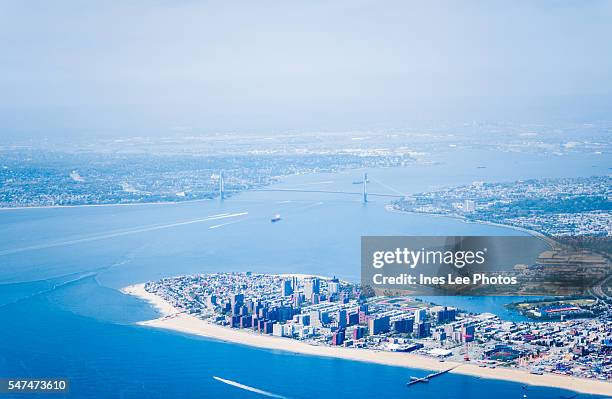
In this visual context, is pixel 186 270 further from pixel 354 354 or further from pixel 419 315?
pixel 354 354

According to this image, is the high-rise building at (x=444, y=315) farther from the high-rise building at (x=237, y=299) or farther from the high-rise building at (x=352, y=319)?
the high-rise building at (x=237, y=299)

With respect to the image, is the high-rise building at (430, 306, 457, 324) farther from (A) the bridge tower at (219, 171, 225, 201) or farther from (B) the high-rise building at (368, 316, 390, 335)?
(A) the bridge tower at (219, 171, 225, 201)

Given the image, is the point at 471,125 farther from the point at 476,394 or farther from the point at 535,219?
the point at 476,394

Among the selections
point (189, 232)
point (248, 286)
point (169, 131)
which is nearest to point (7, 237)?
point (189, 232)

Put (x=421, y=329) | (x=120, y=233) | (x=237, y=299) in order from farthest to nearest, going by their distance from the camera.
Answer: (x=120, y=233) → (x=237, y=299) → (x=421, y=329)

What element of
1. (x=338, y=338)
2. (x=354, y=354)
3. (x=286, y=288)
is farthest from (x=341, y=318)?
(x=286, y=288)

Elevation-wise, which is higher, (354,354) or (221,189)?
(221,189)

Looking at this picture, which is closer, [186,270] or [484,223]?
[186,270]
